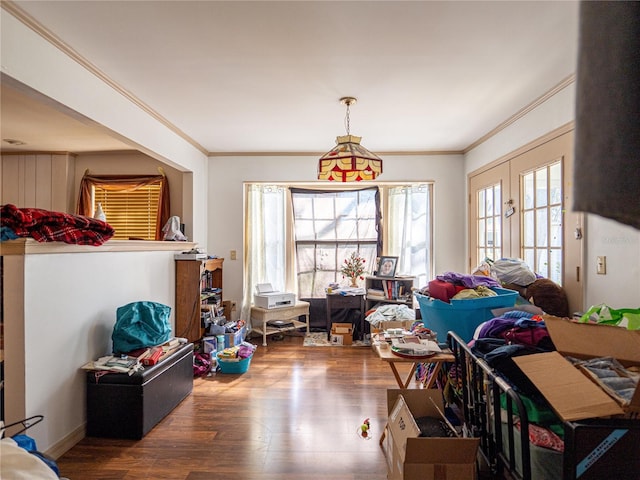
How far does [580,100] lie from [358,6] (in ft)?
5.84

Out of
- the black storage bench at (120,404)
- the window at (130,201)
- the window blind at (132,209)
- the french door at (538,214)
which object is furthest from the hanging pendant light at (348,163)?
the window blind at (132,209)

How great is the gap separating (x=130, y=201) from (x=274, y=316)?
7.56ft

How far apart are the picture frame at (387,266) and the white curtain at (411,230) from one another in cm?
26

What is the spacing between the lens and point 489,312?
2.38m

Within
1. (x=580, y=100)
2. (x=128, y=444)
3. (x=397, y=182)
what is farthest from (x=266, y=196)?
(x=580, y=100)

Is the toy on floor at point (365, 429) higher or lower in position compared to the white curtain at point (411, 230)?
lower

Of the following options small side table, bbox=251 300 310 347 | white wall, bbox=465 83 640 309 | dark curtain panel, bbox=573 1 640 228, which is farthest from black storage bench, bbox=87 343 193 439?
white wall, bbox=465 83 640 309

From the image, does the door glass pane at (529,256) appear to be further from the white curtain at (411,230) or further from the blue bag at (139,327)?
the blue bag at (139,327)

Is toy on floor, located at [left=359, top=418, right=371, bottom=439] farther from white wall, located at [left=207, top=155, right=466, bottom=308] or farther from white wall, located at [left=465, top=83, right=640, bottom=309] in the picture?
white wall, located at [left=207, top=155, right=466, bottom=308]

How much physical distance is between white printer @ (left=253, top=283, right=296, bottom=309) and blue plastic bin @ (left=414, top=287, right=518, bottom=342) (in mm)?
2335

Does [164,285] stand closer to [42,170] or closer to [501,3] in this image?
[42,170]

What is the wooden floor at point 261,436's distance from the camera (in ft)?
6.36

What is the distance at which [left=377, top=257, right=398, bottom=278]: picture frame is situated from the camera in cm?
446

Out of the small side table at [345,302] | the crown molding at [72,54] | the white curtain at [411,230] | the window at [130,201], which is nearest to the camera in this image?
the crown molding at [72,54]
